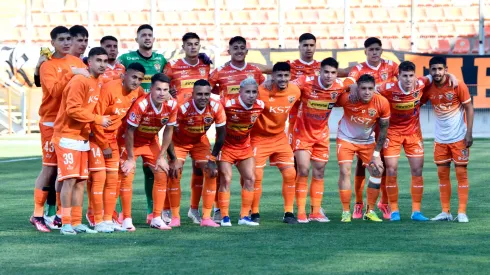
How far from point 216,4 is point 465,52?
8.36 metres

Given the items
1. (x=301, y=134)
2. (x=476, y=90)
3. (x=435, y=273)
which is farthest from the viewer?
(x=476, y=90)

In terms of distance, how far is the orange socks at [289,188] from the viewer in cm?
1049

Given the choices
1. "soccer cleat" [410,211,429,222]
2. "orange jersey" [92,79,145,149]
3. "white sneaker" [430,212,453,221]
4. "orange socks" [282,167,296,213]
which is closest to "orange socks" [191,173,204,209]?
"orange socks" [282,167,296,213]

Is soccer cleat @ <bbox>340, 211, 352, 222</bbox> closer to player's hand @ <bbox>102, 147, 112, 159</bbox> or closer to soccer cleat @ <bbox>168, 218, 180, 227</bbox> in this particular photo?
soccer cleat @ <bbox>168, 218, 180, 227</bbox>

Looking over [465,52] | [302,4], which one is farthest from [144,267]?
[302,4]

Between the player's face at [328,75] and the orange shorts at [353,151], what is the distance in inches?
28.4

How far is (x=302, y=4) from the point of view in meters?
36.6

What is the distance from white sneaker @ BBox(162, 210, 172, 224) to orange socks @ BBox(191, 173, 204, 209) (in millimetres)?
264

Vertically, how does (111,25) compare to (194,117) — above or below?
above

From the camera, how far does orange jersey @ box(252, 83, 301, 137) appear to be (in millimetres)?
10516

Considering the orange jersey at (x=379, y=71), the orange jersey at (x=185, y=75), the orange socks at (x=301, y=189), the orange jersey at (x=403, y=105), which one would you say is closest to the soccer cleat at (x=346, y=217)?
the orange socks at (x=301, y=189)

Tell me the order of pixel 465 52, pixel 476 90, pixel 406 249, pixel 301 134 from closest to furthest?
pixel 406 249 → pixel 301 134 → pixel 476 90 → pixel 465 52

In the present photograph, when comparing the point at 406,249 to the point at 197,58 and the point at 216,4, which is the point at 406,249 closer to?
the point at 197,58

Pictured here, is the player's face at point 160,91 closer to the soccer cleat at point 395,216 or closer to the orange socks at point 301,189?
the orange socks at point 301,189
